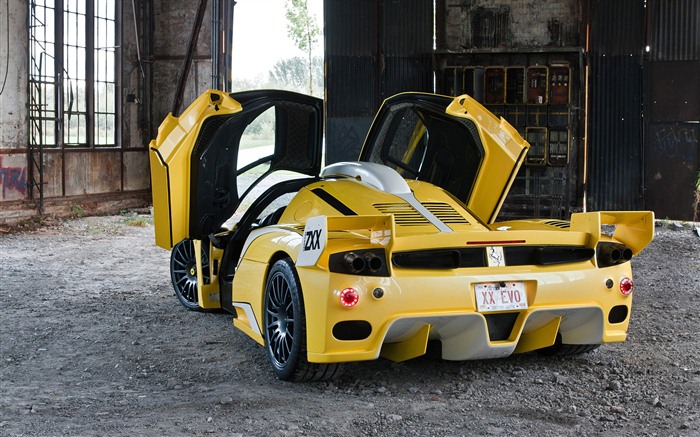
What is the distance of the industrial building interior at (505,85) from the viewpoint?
14.6 meters

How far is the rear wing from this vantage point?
16.0 feet

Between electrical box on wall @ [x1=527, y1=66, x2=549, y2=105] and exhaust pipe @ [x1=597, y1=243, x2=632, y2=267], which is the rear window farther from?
electrical box on wall @ [x1=527, y1=66, x2=549, y2=105]

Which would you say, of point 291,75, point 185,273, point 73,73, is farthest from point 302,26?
point 185,273

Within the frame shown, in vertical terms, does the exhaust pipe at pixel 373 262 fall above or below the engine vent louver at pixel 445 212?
below

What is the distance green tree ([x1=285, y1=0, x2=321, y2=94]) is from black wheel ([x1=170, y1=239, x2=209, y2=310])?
84.7ft

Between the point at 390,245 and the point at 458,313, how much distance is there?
521 mm

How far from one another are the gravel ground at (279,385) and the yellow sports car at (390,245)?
22 centimetres

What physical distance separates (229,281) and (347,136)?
31.3 feet

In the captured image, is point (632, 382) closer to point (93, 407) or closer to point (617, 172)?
point (93, 407)

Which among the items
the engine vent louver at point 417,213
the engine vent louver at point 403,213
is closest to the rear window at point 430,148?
the engine vent louver at point 417,213

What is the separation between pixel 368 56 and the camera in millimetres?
15570

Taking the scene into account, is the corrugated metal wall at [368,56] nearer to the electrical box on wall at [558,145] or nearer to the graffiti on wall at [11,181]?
the electrical box on wall at [558,145]

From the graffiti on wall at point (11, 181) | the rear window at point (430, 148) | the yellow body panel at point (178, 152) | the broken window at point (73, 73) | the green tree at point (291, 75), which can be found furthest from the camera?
the green tree at point (291, 75)

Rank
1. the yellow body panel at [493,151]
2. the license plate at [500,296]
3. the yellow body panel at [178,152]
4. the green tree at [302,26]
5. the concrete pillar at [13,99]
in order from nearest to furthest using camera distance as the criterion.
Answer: the license plate at [500,296] < the yellow body panel at [178,152] < the yellow body panel at [493,151] < the concrete pillar at [13,99] < the green tree at [302,26]
